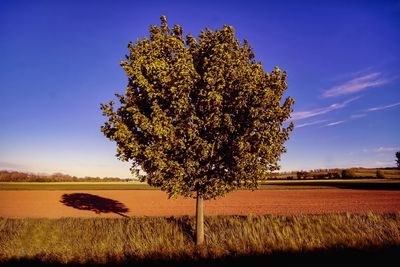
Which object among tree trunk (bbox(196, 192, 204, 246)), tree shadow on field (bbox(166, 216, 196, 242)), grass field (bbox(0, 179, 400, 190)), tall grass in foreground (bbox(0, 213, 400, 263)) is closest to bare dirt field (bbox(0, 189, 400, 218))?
tree shadow on field (bbox(166, 216, 196, 242))

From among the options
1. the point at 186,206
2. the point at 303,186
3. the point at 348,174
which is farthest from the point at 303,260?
the point at 348,174

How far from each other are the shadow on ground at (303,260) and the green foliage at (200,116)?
11.6 feet

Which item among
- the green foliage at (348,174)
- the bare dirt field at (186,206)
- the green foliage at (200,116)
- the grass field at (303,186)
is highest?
the green foliage at (200,116)

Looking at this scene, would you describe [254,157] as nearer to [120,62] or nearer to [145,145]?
[145,145]

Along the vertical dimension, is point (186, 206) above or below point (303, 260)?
below

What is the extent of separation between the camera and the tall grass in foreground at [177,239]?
11.2m

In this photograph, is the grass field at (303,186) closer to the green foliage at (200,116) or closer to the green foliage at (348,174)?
the green foliage at (348,174)

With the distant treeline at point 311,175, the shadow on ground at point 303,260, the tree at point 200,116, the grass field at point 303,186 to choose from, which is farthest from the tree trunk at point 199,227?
the distant treeline at point 311,175

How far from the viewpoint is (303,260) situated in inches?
357

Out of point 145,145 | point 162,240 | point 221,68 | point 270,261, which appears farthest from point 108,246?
point 221,68

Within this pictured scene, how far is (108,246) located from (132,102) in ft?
20.0

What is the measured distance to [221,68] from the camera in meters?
12.6

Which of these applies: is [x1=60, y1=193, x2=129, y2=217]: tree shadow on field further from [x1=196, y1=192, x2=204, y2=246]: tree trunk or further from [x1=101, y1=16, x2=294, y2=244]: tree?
[x1=101, y1=16, x2=294, y2=244]: tree

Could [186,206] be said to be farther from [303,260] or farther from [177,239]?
[303,260]
